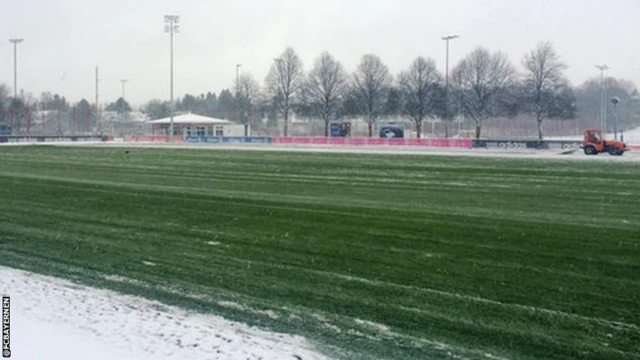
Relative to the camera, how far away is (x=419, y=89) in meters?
86.1

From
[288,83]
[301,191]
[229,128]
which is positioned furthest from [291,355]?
[229,128]

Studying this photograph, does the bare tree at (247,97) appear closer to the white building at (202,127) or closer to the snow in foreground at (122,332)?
the white building at (202,127)

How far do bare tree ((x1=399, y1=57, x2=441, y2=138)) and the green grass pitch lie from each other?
193 feet

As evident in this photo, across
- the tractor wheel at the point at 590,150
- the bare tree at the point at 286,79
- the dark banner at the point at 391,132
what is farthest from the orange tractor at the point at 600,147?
the bare tree at the point at 286,79

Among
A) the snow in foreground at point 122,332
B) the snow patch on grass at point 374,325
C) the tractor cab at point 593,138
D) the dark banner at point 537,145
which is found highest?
the tractor cab at point 593,138

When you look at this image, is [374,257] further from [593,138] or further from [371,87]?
[371,87]

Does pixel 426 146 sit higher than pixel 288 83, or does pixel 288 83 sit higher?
pixel 288 83

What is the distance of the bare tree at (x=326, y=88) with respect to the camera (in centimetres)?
9244

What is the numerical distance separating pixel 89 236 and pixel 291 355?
29.6ft

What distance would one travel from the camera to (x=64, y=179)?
29938 mm

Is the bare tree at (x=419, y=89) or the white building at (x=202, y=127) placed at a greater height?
the bare tree at (x=419, y=89)

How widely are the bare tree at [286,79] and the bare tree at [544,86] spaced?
1263 inches

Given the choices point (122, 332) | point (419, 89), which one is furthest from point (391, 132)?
point (122, 332)

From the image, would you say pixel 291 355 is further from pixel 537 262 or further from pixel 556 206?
pixel 556 206
